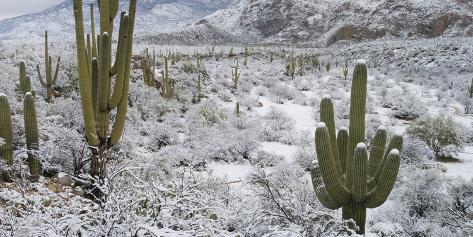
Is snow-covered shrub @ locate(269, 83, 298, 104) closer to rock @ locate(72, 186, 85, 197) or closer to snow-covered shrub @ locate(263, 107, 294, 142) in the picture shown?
snow-covered shrub @ locate(263, 107, 294, 142)

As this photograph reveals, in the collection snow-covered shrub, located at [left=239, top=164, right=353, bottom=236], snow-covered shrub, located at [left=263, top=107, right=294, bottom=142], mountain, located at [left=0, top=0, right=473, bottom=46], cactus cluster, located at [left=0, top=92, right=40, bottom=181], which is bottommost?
snow-covered shrub, located at [left=263, top=107, right=294, bottom=142]

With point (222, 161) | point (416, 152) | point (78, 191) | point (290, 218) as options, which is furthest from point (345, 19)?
point (290, 218)

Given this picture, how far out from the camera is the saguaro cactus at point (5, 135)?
19.8ft

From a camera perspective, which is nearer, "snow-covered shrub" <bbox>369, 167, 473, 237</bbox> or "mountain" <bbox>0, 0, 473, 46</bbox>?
"snow-covered shrub" <bbox>369, 167, 473, 237</bbox>

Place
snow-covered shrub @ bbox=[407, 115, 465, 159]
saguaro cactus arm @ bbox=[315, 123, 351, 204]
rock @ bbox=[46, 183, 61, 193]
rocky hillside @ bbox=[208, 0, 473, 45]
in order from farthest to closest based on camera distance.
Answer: rocky hillside @ bbox=[208, 0, 473, 45], snow-covered shrub @ bbox=[407, 115, 465, 159], rock @ bbox=[46, 183, 61, 193], saguaro cactus arm @ bbox=[315, 123, 351, 204]

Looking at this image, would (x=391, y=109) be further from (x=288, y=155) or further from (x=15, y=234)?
(x=15, y=234)

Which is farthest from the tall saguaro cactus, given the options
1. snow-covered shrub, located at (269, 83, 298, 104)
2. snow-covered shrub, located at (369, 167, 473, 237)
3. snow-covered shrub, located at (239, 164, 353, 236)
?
snow-covered shrub, located at (269, 83, 298, 104)

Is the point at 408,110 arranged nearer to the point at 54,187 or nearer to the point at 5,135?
the point at 54,187

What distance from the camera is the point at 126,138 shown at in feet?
30.1

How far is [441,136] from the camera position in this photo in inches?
380

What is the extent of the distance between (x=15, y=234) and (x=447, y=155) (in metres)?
8.66

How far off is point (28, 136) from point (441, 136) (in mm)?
8233

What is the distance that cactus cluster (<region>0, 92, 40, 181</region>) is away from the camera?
606 centimetres

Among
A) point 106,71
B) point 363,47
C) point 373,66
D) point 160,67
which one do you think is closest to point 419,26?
point 363,47
